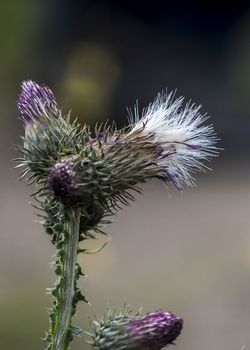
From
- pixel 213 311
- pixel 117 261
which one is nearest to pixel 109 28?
pixel 117 261

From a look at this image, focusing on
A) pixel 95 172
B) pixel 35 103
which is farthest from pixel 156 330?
pixel 35 103

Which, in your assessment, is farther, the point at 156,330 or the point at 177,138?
the point at 177,138

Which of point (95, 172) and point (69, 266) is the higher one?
point (95, 172)

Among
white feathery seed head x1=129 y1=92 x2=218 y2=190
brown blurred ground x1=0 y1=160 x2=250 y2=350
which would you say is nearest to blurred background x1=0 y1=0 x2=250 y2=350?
brown blurred ground x1=0 y1=160 x2=250 y2=350

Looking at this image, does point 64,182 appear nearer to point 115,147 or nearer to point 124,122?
point 115,147

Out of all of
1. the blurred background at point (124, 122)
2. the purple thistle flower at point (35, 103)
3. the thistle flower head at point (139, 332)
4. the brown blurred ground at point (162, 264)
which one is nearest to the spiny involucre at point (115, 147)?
the purple thistle flower at point (35, 103)

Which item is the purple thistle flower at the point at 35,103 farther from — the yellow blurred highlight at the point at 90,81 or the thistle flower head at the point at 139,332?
the yellow blurred highlight at the point at 90,81

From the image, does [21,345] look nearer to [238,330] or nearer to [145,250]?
[238,330]
